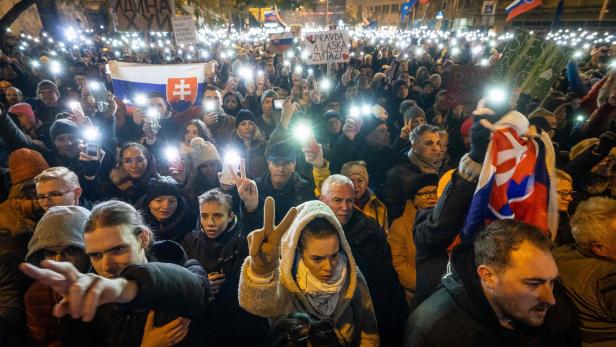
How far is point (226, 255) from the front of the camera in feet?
8.55

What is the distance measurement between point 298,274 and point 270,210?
1.80ft

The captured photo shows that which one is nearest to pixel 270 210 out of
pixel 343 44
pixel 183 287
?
pixel 183 287

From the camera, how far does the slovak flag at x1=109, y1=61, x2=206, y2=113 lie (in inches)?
256

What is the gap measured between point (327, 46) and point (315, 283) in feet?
21.5

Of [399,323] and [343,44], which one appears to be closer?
[399,323]

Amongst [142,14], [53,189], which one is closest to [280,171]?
[53,189]

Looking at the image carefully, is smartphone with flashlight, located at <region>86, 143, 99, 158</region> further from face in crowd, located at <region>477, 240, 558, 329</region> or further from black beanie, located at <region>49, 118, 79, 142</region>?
face in crowd, located at <region>477, 240, 558, 329</region>

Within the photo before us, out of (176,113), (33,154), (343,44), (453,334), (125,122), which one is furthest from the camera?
(343,44)

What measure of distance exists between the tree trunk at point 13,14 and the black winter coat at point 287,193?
14127 millimetres

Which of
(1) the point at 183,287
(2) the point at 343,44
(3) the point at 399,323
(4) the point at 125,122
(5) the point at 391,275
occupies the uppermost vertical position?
(2) the point at 343,44

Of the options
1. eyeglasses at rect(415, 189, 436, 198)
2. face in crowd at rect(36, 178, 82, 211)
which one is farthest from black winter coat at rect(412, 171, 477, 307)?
face in crowd at rect(36, 178, 82, 211)

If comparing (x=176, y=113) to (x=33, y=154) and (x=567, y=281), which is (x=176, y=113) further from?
(x=567, y=281)

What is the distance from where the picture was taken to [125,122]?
5617 millimetres

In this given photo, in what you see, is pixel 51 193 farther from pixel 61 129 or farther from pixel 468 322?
pixel 468 322
